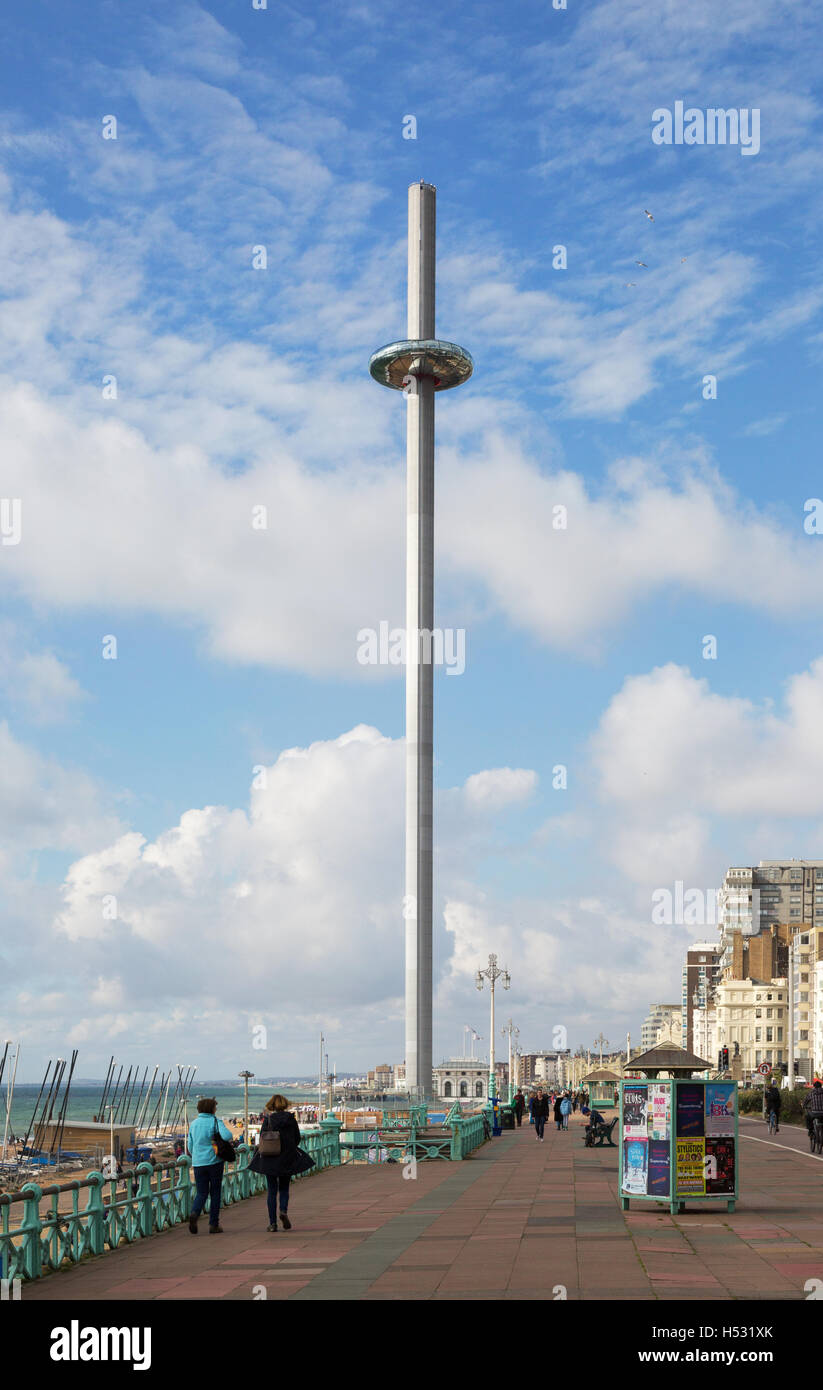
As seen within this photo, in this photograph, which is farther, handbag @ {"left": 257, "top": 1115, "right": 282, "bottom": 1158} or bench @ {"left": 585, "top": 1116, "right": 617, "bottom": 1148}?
bench @ {"left": 585, "top": 1116, "right": 617, "bottom": 1148}

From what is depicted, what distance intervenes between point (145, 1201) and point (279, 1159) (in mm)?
1731

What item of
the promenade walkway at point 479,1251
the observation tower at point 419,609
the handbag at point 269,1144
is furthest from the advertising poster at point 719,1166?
the observation tower at point 419,609

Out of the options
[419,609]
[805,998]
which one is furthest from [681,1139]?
[805,998]

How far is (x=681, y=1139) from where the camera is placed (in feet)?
63.0

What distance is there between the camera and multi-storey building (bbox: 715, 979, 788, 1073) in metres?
146

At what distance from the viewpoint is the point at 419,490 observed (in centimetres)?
8762

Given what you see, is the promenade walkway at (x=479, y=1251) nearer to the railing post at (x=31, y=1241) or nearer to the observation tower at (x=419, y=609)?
the railing post at (x=31, y=1241)

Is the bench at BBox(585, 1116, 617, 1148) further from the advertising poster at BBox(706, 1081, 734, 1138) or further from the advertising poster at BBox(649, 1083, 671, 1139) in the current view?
the advertising poster at BBox(649, 1083, 671, 1139)

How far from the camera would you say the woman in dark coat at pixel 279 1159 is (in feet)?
59.1

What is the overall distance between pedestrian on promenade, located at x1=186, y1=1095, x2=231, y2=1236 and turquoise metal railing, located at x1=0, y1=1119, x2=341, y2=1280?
52cm

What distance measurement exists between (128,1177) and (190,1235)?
56.8 inches

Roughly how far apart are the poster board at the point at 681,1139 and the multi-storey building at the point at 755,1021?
132 m

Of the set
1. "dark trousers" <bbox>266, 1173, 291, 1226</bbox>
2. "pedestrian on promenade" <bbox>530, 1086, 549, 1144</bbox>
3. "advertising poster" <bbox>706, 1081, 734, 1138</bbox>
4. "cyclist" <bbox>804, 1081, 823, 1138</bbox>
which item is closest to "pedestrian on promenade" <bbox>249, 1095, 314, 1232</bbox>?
"dark trousers" <bbox>266, 1173, 291, 1226</bbox>
